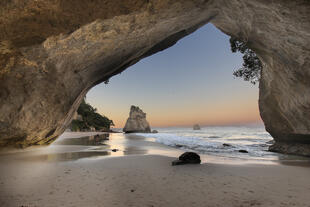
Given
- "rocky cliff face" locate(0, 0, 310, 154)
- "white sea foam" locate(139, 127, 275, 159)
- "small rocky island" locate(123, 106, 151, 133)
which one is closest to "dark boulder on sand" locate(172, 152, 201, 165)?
"white sea foam" locate(139, 127, 275, 159)

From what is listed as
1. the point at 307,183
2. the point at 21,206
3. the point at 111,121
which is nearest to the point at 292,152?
the point at 307,183

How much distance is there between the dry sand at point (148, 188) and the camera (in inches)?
114

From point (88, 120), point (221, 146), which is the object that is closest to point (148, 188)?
point (221, 146)

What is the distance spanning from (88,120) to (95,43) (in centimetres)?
4518

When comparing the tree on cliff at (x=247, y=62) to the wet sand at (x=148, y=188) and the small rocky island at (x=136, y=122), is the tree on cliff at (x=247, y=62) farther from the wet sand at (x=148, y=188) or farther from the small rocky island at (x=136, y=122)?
the small rocky island at (x=136, y=122)

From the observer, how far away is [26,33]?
482 centimetres

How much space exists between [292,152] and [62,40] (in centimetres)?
1382

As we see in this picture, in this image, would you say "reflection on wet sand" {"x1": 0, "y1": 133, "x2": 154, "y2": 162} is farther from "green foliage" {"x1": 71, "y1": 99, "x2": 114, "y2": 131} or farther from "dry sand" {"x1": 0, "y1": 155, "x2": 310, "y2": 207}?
"green foliage" {"x1": 71, "y1": 99, "x2": 114, "y2": 131}

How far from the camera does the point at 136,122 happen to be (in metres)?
67.6

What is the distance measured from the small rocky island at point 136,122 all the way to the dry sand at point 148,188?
6233cm

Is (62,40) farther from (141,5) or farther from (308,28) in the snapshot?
(308,28)

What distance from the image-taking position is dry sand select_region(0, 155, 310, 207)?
289cm

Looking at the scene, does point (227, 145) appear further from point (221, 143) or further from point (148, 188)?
point (148, 188)

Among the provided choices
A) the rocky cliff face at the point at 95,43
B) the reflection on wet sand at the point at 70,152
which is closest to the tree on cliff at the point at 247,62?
the rocky cliff face at the point at 95,43
